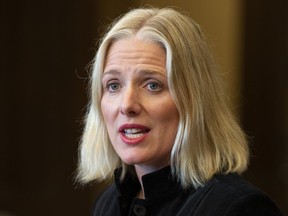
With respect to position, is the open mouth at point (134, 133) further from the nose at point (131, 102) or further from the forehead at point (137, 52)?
the forehead at point (137, 52)

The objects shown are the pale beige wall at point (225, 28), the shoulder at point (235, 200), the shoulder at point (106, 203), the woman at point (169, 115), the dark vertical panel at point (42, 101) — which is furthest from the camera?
the dark vertical panel at point (42, 101)

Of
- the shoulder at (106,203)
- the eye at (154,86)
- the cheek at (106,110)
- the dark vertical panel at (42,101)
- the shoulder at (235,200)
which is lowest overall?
the dark vertical panel at (42,101)

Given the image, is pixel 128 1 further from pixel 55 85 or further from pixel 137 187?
pixel 137 187

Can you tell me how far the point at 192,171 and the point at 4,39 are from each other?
2.92 m

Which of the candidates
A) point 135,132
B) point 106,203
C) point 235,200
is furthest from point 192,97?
point 106,203

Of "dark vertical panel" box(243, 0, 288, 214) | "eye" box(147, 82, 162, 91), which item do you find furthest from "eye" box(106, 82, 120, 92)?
"dark vertical panel" box(243, 0, 288, 214)

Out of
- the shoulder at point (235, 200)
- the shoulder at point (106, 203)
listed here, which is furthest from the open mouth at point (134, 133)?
the shoulder at point (106, 203)

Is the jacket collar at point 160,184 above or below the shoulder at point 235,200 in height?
below

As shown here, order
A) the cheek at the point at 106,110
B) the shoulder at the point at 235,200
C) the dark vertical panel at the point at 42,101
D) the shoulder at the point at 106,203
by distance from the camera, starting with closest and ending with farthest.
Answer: the shoulder at the point at 235,200 < the cheek at the point at 106,110 < the shoulder at the point at 106,203 < the dark vertical panel at the point at 42,101

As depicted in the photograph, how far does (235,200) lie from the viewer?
158 cm

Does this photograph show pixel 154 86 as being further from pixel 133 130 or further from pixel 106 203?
pixel 106 203

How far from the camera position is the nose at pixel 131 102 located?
67.4 inches

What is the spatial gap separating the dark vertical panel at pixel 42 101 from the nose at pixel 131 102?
2718mm

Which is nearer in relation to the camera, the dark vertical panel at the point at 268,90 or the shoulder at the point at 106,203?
the shoulder at the point at 106,203
